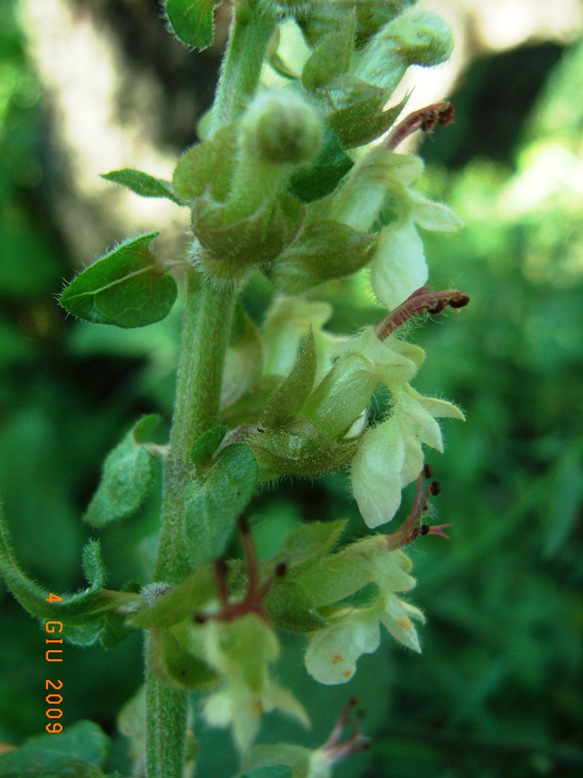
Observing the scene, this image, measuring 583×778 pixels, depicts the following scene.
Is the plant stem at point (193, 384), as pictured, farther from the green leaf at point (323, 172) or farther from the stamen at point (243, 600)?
the stamen at point (243, 600)

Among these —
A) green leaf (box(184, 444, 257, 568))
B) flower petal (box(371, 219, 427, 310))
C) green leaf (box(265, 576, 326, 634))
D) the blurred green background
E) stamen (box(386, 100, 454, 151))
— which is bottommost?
the blurred green background

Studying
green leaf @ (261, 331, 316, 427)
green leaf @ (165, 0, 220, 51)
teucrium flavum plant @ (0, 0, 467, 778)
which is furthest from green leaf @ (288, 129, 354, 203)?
green leaf @ (165, 0, 220, 51)

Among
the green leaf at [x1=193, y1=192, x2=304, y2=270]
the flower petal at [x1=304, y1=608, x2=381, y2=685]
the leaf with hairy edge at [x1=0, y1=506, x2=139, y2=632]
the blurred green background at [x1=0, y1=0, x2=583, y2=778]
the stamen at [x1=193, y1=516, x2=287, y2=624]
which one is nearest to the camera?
the stamen at [x1=193, y1=516, x2=287, y2=624]

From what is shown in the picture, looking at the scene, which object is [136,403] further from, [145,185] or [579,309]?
[145,185]

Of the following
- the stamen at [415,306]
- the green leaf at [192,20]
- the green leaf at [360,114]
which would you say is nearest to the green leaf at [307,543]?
the stamen at [415,306]

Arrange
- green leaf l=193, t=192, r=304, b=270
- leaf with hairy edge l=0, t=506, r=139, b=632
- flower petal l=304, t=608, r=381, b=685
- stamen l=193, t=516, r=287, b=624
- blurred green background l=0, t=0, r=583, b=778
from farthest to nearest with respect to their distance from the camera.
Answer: blurred green background l=0, t=0, r=583, b=778, flower petal l=304, t=608, r=381, b=685, leaf with hairy edge l=0, t=506, r=139, b=632, green leaf l=193, t=192, r=304, b=270, stamen l=193, t=516, r=287, b=624

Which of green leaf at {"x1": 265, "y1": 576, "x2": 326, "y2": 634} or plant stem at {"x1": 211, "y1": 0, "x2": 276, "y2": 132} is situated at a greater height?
plant stem at {"x1": 211, "y1": 0, "x2": 276, "y2": 132}

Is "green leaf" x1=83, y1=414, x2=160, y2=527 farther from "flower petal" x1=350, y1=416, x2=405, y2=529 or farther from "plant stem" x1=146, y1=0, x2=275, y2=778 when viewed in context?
"flower petal" x1=350, y1=416, x2=405, y2=529

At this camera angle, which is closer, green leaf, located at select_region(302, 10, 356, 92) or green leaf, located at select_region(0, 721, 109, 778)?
green leaf, located at select_region(302, 10, 356, 92)

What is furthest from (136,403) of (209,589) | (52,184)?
(209,589)
